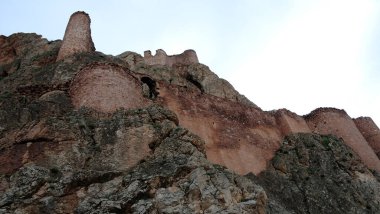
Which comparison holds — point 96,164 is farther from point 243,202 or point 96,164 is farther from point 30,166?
point 243,202

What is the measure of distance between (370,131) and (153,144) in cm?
1961

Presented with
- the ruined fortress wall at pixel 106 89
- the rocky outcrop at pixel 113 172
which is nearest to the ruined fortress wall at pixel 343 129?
the ruined fortress wall at pixel 106 89

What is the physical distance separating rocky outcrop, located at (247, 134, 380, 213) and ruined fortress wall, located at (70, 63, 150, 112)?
248 inches

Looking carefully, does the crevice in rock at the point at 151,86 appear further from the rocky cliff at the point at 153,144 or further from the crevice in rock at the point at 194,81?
the crevice in rock at the point at 194,81

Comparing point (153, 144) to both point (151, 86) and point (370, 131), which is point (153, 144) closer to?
point (151, 86)

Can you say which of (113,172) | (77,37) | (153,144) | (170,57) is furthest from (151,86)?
(170,57)

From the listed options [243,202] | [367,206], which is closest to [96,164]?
[243,202]

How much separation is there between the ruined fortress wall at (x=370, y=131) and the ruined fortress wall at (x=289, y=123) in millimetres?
4768

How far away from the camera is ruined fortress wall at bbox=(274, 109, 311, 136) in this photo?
80.7ft

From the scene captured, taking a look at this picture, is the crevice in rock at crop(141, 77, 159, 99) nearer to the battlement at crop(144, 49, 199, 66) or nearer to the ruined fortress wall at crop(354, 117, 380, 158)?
the ruined fortress wall at crop(354, 117, 380, 158)

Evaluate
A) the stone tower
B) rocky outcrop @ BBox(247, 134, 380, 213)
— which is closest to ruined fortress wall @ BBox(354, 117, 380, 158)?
rocky outcrop @ BBox(247, 134, 380, 213)

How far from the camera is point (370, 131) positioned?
29.0 meters

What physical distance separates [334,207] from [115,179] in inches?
426

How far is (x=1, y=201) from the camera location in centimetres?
1072
